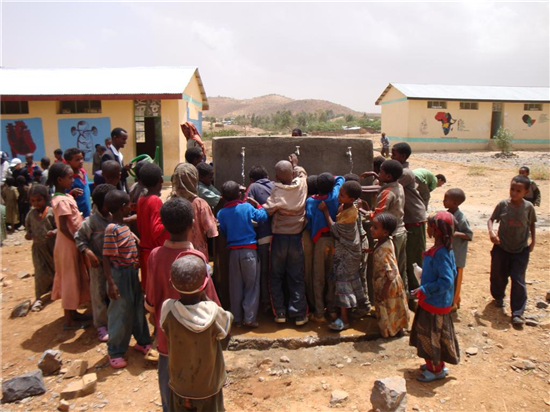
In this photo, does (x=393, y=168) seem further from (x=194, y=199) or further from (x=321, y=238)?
(x=194, y=199)

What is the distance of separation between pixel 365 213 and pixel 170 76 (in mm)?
12757

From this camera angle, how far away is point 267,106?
82938 millimetres

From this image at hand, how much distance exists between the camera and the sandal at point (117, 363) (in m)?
3.61

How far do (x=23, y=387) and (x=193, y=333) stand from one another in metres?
1.96

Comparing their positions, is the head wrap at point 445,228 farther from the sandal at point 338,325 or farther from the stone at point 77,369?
the stone at point 77,369

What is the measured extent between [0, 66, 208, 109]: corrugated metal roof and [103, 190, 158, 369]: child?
1007 cm

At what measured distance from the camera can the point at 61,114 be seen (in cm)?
1356

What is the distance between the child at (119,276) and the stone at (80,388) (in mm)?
300

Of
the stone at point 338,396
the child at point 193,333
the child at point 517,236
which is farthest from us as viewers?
the child at point 517,236

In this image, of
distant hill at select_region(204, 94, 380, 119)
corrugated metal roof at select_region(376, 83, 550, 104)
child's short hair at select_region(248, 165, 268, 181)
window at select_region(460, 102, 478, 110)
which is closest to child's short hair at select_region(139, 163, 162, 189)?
child's short hair at select_region(248, 165, 268, 181)

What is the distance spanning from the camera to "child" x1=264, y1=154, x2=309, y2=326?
4051 millimetres

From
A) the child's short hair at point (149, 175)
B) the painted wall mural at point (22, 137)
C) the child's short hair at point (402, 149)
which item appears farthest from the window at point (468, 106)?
the child's short hair at point (149, 175)

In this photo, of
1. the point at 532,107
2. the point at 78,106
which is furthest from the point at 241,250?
the point at 532,107

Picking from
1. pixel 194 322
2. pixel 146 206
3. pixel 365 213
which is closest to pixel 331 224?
pixel 365 213
